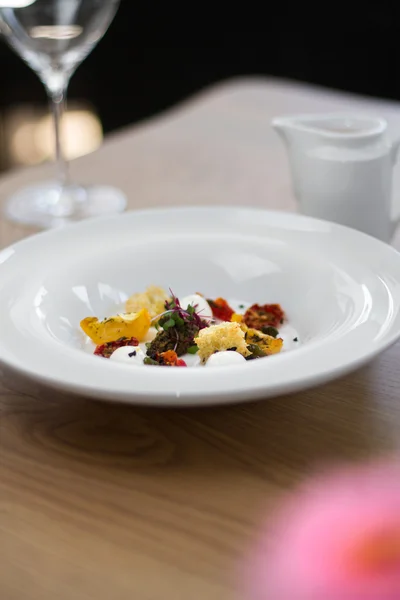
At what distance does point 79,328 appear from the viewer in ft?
2.62

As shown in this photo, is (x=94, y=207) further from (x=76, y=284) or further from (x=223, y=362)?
(x=223, y=362)

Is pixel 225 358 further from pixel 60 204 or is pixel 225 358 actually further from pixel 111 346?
pixel 60 204

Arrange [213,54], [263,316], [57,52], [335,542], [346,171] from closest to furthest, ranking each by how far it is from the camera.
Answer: [335,542]
[263,316]
[346,171]
[57,52]
[213,54]

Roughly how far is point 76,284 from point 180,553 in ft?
1.20

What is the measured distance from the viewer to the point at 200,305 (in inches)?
31.6

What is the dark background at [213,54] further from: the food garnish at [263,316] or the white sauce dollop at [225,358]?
the white sauce dollop at [225,358]

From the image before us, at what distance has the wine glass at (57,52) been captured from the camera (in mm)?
1064

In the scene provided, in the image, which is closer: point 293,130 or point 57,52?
point 293,130

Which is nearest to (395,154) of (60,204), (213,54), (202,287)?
(202,287)

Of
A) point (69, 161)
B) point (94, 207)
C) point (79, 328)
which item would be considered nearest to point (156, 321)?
point (79, 328)

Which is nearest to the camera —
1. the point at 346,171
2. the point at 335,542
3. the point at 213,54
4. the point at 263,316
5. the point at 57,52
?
the point at 335,542

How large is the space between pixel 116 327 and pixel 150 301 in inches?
3.2

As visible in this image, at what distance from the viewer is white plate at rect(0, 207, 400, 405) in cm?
58

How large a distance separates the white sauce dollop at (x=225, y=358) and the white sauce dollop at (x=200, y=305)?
0.38 feet
